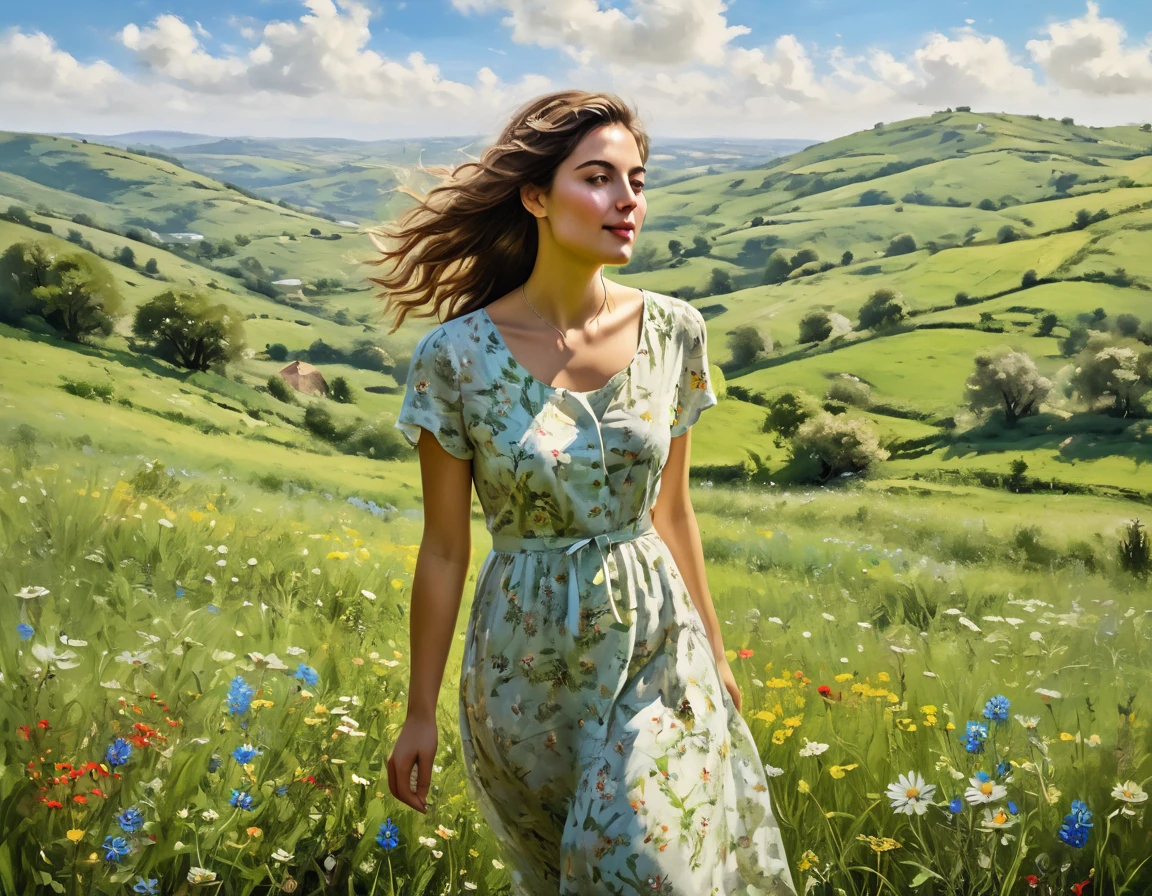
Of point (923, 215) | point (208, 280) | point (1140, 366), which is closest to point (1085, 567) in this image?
point (1140, 366)

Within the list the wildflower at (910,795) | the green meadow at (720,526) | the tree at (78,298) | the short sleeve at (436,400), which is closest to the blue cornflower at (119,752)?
the green meadow at (720,526)

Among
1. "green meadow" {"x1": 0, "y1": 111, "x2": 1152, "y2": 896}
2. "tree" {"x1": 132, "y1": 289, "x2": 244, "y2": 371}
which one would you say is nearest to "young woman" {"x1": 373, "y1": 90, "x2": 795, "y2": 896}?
"green meadow" {"x1": 0, "y1": 111, "x2": 1152, "y2": 896}

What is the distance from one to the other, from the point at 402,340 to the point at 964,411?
3.12 metres

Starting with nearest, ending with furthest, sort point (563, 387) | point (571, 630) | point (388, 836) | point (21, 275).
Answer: point (571, 630), point (563, 387), point (388, 836), point (21, 275)

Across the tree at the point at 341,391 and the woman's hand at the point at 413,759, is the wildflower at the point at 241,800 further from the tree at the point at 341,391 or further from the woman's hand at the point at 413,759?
the tree at the point at 341,391

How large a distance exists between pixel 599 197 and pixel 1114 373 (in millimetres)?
4100

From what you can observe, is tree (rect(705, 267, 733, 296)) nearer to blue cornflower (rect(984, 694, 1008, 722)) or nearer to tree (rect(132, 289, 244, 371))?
tree (rect(132, 289, 244, 371))

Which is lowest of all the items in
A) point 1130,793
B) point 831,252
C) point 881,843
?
point 881,843

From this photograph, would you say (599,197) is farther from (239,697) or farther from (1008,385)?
(1008,385)

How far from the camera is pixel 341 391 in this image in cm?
665

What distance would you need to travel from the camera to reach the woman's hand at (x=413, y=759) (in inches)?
83.7

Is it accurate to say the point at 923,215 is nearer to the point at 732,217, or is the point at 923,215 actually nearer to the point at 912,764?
the point at 732,217

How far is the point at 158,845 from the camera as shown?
2.69 meters

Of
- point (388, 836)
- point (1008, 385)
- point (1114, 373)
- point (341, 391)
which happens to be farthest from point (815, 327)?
point (388, 836)
